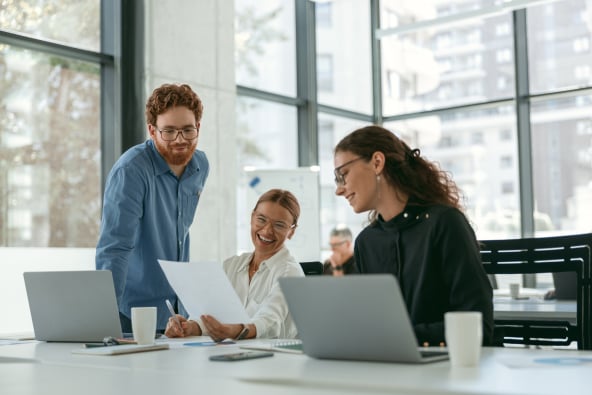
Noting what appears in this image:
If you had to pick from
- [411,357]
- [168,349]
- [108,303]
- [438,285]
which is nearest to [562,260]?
[438,285]

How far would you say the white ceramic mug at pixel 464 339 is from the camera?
1.48 meters

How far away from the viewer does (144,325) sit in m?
2.14

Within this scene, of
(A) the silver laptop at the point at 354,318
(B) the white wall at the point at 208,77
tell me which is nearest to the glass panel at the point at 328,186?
(B) the white wall at the point at 208,77

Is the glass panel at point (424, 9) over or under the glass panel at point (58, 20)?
over

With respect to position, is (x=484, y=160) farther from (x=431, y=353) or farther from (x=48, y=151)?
(x=431, y=353)

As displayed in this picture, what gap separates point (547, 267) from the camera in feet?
7.63

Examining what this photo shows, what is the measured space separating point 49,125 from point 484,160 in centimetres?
Result: 434

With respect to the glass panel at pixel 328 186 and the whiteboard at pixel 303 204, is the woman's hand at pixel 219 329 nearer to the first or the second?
the whiteboard at pixel 303 204

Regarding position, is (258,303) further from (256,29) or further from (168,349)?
(256,29)

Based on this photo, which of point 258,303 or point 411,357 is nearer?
point 411,357

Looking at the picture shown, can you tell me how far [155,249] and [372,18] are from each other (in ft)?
22.2

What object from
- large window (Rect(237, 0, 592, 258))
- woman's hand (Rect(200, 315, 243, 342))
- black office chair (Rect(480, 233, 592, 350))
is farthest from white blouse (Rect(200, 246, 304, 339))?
large window (Rect(237, 0, 592, 258))

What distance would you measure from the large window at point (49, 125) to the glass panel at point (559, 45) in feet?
13.8

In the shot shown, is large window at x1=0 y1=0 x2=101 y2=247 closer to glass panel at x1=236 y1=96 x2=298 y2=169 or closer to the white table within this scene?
glass panel at x1=236 y1=96 x2=298 y2=169
